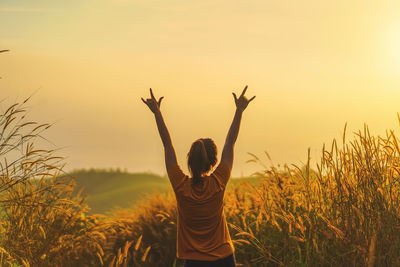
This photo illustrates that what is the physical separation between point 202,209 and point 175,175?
36cm

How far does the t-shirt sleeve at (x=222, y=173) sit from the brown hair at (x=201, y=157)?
6cm

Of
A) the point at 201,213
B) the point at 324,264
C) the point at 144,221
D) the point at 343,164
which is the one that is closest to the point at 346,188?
the point at 343,164

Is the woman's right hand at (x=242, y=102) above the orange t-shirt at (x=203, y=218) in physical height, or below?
above

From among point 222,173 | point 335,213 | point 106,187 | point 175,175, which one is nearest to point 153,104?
point 175,175

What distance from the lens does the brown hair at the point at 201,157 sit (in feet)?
12.3

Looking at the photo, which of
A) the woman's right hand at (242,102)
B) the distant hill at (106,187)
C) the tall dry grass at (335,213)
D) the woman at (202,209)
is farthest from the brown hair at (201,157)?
the distant hill at (106,187)

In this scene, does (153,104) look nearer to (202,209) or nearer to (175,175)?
(175,175)

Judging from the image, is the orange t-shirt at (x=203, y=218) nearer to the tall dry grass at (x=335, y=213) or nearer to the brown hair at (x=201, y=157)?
the brown hair at (x=201, y=157)

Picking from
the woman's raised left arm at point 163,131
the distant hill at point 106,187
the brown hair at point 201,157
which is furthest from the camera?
the distant hill at point 106,187

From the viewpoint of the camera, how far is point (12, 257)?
6.16 metres

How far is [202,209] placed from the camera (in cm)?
376

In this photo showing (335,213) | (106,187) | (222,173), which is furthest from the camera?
(106,187)

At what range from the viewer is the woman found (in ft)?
12.3

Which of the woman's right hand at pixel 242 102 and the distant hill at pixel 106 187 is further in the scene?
the distant hill at pixel 106 187
